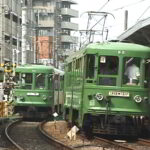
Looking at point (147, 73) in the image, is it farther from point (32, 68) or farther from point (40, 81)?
point (40, 81)

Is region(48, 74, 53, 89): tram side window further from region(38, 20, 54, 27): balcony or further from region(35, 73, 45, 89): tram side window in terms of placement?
region(38, 20, 54, 27): balcony

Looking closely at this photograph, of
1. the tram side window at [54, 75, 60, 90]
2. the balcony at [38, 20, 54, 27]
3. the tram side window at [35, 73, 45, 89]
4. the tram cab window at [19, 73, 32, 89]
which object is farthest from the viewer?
the balcony at [38, 20, 54, 27]

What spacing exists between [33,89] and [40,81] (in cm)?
57

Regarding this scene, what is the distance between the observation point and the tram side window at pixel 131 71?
1537 centimetres

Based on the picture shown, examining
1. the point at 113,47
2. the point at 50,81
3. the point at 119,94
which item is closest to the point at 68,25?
the point at 50,81

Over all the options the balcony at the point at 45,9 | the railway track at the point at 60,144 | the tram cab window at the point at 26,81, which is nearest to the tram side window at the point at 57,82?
the tram cab window at the point at 26,81

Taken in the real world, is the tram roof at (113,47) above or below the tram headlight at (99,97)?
above

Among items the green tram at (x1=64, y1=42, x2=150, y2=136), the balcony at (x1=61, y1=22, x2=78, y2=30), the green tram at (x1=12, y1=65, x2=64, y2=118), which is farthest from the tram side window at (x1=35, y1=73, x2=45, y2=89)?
the balcony at (x1=61, y1=22, x2=78, y2=30)

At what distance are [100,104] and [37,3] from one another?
303 feet

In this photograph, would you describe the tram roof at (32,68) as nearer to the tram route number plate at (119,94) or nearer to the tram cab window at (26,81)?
the tram cab window at (26,81)

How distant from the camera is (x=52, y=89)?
89.4ft

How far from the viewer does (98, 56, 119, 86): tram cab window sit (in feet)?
50.6

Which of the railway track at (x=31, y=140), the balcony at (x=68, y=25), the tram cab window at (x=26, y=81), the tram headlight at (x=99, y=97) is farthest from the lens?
the balcony at (x=68, y=25)

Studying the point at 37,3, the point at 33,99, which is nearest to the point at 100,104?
the point at 33,99
